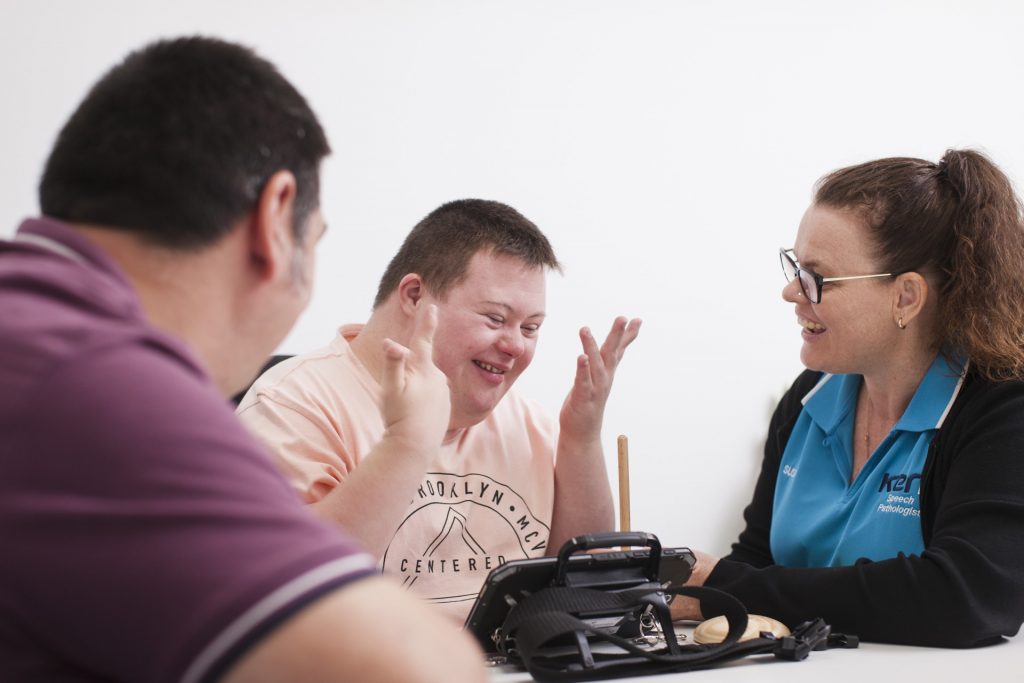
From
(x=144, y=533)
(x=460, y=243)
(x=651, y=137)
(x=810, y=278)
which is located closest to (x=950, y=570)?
(x=810, y=278)

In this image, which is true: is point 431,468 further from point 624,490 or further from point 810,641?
point 810,641

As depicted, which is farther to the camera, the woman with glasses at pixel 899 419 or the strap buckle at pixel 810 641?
the woman with glasses at pixel 899 419

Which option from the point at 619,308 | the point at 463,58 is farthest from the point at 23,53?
the point at 619,308

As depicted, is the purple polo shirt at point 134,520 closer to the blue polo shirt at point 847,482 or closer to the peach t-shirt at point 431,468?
the peach t-shirt at point 431,468

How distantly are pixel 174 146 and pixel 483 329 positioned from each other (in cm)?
98

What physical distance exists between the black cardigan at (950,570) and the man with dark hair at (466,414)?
0.31 meters

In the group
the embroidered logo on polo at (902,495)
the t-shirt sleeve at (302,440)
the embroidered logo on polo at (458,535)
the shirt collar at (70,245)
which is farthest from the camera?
the embroidered logo on polo at (902,495)

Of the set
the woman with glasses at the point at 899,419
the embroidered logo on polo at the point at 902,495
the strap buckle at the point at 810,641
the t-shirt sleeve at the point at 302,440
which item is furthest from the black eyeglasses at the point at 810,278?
the t-shirt sleeve at the point at 302,440

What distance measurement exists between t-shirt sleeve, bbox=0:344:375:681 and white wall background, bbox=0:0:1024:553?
237 cm

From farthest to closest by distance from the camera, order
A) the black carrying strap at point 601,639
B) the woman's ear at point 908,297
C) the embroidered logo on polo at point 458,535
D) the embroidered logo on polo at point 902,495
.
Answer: the woman's ear at point 908,297
the embroidered logo on polo at point 902,495
the embroidered logo on polo at point 458,535
the black carrying strap at point 601,639

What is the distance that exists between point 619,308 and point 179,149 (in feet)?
8.88

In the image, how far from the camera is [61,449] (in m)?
0.56

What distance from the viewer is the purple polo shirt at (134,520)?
544mm

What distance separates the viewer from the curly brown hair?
5.90ft
